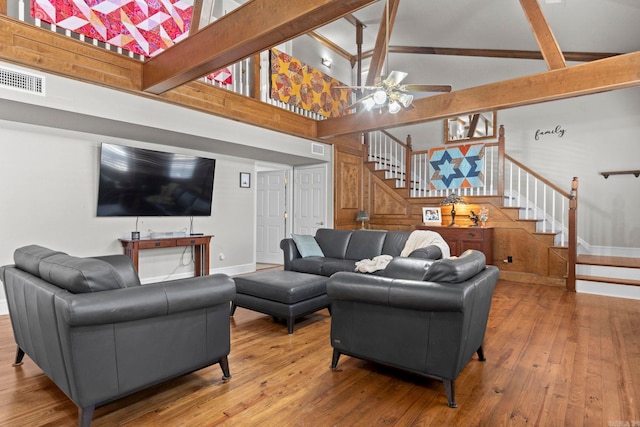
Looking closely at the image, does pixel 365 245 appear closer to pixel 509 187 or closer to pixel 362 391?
pixel 362 391

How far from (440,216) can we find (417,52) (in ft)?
11.6

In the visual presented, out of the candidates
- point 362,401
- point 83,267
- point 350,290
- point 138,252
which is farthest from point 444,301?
point 138,252

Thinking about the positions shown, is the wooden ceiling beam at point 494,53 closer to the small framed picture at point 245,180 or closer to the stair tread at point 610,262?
the stair tread at point 610,262

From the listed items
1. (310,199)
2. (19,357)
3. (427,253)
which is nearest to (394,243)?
(427,253)

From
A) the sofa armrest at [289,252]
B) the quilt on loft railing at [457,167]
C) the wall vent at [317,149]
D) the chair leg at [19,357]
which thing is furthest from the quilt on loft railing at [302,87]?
the chair leg at [19,357]

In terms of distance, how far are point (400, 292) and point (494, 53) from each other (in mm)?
6420

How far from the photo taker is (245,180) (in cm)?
636

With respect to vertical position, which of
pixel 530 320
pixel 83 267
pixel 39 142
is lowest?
pixel 530 320

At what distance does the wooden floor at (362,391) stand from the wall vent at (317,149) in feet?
13.0

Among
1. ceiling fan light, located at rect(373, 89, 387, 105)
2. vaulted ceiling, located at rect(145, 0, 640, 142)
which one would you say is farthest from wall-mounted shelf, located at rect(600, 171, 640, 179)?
ceiling fan light, located at rect(373, 89, 387, 105)

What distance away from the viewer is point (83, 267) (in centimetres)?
177

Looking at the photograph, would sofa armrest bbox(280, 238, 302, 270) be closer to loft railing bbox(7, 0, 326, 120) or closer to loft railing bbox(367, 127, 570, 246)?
loft railing bbox(7, 0, 326, 120)

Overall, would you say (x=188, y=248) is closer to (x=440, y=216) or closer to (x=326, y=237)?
(x=326, y=237)

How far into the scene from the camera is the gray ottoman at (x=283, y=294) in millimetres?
3273
